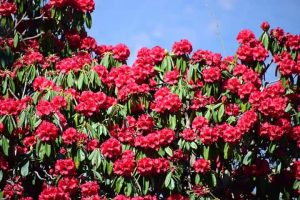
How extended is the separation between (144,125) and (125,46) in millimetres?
1459

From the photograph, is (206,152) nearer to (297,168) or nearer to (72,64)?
(297,168)

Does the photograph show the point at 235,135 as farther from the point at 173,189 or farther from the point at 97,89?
the point at 97,89

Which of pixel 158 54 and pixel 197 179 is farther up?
pixel 158 54

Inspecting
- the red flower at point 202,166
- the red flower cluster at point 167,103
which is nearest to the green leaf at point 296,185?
the red flower at point 202,166

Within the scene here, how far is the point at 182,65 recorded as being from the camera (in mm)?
6141

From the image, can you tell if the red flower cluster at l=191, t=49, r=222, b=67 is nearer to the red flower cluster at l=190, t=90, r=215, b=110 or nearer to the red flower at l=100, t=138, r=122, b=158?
the red flower cluster at l=190, t=90, r=215, b=110

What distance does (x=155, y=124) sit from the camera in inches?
228

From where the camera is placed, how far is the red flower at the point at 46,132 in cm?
517

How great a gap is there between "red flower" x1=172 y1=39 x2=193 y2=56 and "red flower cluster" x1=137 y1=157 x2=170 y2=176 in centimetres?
152

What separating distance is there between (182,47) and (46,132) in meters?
2.03

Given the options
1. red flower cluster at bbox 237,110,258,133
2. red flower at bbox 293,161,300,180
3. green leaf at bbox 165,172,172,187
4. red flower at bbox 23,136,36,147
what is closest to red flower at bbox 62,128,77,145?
red flower at bbox 23,136,36,147

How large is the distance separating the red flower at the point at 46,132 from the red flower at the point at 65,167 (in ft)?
1.01

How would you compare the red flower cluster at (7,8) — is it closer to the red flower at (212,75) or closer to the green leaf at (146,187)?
the red flower at (212,75)

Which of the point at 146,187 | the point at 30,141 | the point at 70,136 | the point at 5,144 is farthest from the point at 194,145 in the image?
the point at 5,144
